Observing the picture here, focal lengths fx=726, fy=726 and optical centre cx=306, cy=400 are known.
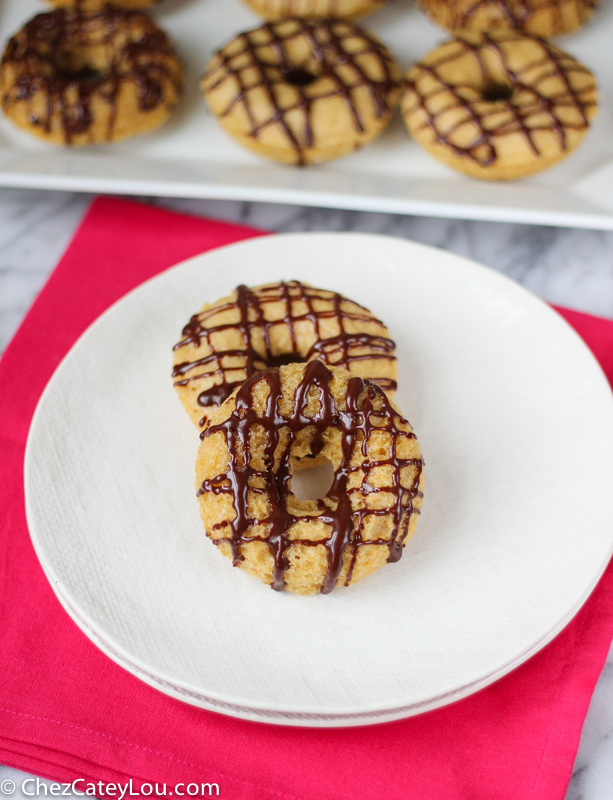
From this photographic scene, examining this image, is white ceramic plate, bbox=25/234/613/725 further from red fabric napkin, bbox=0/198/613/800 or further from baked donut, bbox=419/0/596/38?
baked donut, bbox=419/0/596/38

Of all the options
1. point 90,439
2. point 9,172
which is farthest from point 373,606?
point 9,172

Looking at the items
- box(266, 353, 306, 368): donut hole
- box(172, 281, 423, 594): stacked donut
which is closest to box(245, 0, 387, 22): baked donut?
box(266, 353, 306, 368): donut hole

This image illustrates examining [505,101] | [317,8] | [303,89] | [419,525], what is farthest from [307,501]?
[317,8]

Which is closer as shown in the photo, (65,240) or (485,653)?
(485,653)

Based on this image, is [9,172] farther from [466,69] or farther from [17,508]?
[466,69]

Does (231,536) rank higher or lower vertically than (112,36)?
lower
